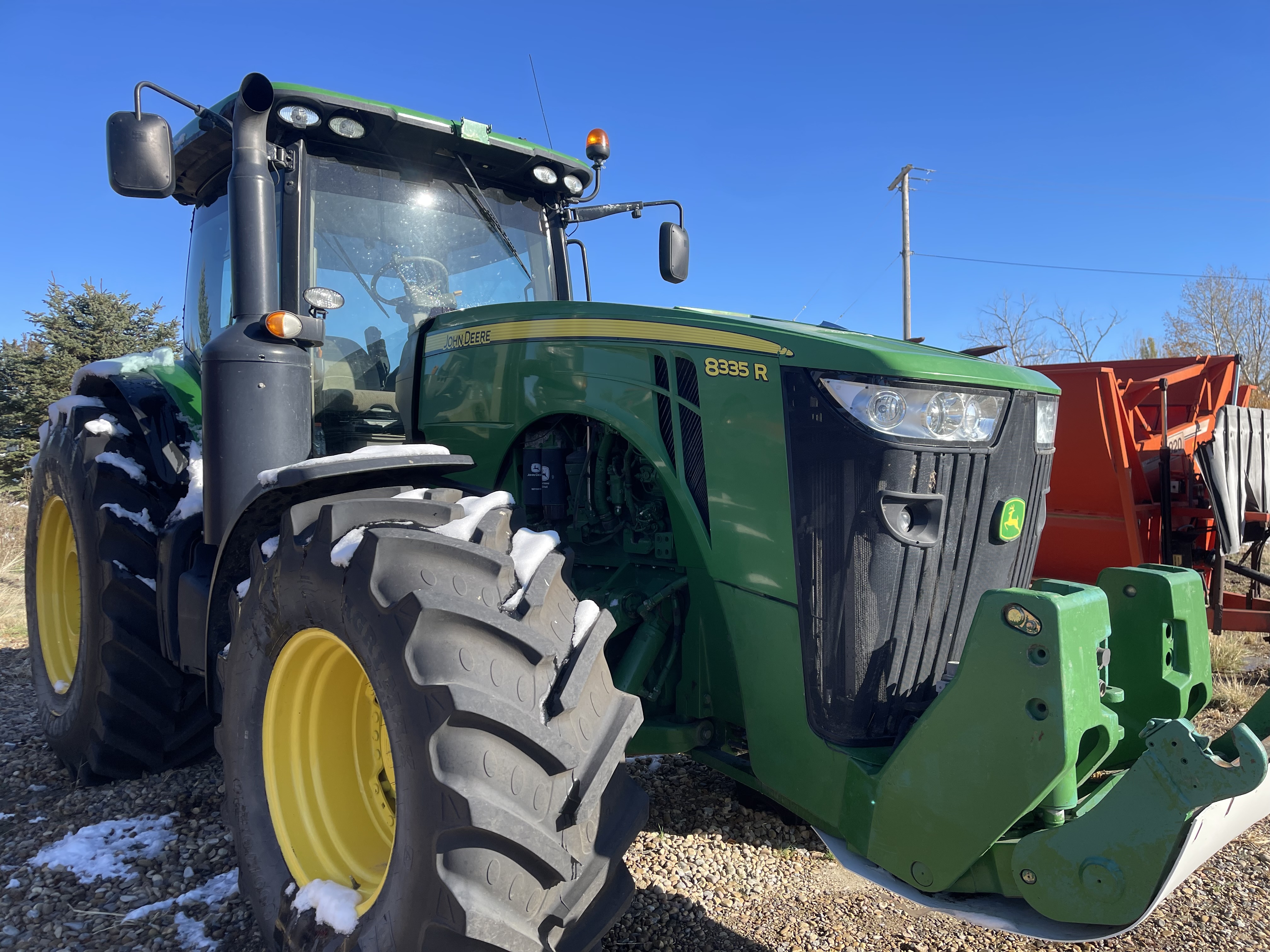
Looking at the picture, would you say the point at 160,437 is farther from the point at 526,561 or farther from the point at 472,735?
the point at 472,735

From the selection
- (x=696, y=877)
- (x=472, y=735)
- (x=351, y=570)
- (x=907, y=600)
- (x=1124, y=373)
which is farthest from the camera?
(x=1124, y=373)

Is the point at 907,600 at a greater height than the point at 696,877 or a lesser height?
greater

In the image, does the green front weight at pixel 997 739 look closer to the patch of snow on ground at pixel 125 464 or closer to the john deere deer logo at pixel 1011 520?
the john deere deer logo at pixel 1011 520

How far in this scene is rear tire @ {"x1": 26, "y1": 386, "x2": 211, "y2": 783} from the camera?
3.05 metres

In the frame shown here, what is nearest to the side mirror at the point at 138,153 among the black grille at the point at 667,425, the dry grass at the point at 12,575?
the black grille at the point at 667,425

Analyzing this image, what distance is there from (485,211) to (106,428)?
1.66 meters

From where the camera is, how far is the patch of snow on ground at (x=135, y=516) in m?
3.05

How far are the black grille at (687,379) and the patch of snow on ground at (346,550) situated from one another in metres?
0.86

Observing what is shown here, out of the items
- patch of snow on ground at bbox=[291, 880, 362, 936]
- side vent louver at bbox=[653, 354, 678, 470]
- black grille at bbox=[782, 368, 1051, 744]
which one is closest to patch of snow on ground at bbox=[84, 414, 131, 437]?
patch of snow on ground at bbox=[291, 880, 362, 936]

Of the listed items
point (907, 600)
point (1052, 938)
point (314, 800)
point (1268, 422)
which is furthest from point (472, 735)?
point (1268, 422)

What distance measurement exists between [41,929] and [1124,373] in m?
5.89

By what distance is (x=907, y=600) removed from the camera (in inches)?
79.0

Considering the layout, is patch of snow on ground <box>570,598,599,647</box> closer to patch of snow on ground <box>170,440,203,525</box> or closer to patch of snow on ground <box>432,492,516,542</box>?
patch of snow on ground <box>432,492,516,542</box>

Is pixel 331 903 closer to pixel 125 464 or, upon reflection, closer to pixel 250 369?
pixel 250 369
